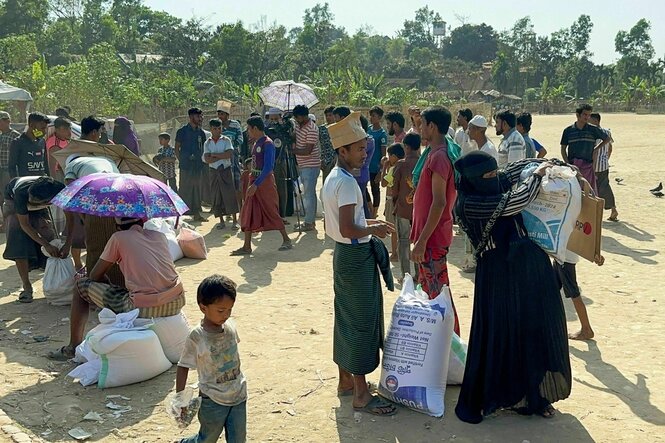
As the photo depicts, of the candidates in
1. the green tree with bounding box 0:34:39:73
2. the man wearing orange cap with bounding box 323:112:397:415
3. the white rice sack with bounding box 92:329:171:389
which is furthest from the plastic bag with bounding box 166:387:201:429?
the green tree with bounding box 0:34:39:73

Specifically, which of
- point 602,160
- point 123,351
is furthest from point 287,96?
point 123,351

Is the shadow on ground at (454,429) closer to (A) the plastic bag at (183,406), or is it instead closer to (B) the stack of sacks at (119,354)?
(A) the plastic bag at (183,406)

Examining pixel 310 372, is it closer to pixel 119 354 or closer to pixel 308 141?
pixel 119 354

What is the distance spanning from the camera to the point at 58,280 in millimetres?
6367

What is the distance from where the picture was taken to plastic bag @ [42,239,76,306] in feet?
20.9

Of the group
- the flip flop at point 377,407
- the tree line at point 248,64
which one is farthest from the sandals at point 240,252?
the tree line at point 248,64

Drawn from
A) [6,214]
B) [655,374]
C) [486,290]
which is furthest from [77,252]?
[655,374]

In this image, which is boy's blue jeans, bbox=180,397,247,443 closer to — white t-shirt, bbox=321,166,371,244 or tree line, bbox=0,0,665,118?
white t-shirt, bbox=321,166,371,244

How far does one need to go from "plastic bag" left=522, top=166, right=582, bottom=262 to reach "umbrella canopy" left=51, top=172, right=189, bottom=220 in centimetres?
244

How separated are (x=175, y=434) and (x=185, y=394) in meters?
0.92

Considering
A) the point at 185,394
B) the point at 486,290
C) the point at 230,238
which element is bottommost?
the point at 230,238

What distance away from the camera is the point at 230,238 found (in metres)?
9.81

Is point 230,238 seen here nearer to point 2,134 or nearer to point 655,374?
point 2,134

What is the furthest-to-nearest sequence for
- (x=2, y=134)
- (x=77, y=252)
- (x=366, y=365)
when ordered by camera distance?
(x=2, y=134), (x=77, y=252), (x=366, y=365)
